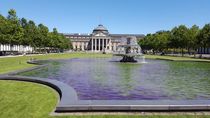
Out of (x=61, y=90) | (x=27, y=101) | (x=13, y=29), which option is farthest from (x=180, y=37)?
(x=27, y=101)

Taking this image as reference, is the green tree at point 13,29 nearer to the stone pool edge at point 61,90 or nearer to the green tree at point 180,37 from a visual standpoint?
the green tree at point 180,37

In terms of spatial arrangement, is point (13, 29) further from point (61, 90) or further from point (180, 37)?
point (61, 90)

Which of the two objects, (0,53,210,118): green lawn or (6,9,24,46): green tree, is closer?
(0,53,210,118): green lawn

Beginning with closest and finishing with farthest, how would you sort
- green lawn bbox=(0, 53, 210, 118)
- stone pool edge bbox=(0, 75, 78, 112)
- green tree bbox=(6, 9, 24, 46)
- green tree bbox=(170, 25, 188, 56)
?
1. green lawn bbox=(0, 53, 210, 118)
2. stone pool edge bbox=(0, 75, 78, 112)
3. green tree bbox=(6, 9, 24, 46)
4. green tree bbox=(170, 25, 188, 56)

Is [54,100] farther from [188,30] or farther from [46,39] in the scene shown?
[46,39]

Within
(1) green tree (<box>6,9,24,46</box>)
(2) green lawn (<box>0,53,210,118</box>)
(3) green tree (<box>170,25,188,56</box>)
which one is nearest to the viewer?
(2) green lawn (<box>0,53,210,118</box>)

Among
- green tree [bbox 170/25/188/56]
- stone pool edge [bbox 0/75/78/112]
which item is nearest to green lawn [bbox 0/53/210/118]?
stone pool edge [bbox 0/75/78/112]

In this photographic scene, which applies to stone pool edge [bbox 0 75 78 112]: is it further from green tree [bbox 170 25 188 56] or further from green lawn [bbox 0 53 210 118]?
green tree [bbox 170 25 188 56]

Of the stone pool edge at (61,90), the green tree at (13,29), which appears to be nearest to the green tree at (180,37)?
the green tree at (13,29)

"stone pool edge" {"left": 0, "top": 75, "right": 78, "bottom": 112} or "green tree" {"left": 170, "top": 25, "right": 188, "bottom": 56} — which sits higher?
"green tree" {"left": 170, "top": 25, "right": 188, "bottom": 56}

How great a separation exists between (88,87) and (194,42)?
76.3 m

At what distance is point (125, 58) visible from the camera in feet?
169

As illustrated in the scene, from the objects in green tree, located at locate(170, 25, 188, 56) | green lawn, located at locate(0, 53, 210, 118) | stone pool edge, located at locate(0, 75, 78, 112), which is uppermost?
green tree, located at locate(170, 25, 188, 56)

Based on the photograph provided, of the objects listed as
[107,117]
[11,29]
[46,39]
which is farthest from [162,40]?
[107,117]
